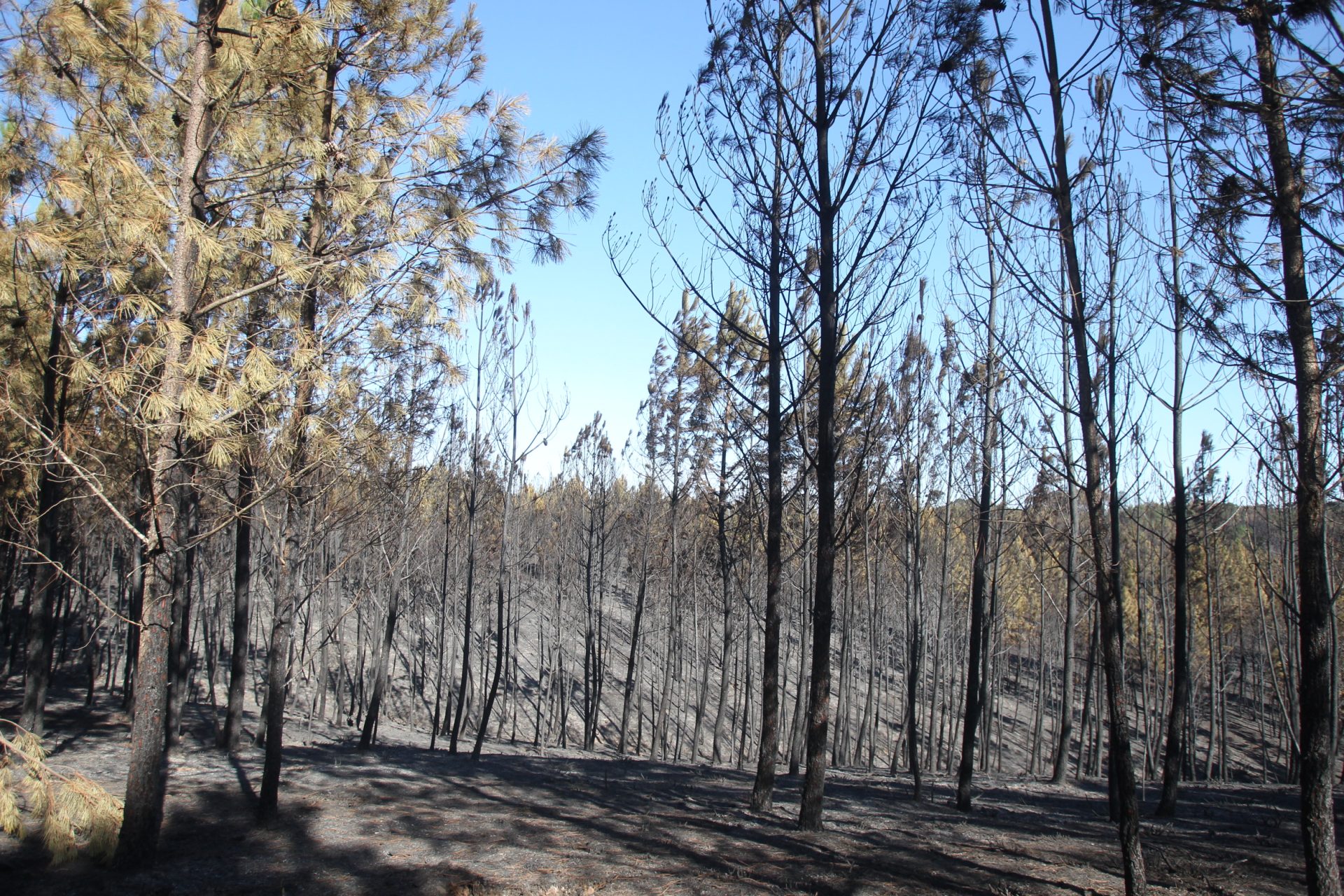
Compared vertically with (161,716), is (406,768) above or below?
below

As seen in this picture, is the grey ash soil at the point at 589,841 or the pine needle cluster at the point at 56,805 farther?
the grey ash soil at the point at 589,841

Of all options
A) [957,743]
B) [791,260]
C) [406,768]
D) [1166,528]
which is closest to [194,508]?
[406,768]

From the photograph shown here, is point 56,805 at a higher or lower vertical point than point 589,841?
higher

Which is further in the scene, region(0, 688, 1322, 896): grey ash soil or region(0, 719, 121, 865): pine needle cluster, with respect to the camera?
region(0, 688, 1322, 896): grey ash soil

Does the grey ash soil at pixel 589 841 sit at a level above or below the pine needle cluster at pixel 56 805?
below

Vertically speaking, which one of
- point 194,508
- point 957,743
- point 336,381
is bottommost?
point 957,743

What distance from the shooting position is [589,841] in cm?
645

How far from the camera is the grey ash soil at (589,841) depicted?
206 inches

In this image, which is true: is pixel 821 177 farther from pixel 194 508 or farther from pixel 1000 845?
pixel 194 508

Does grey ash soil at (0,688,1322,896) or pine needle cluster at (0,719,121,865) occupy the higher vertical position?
pine needle cluster at (0,719,121,865)

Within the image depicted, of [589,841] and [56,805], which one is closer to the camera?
[56,805]

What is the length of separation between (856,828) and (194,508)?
9480 mm

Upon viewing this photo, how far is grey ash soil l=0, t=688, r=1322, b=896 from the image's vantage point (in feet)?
17.2

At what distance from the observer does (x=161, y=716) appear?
16.8ft
